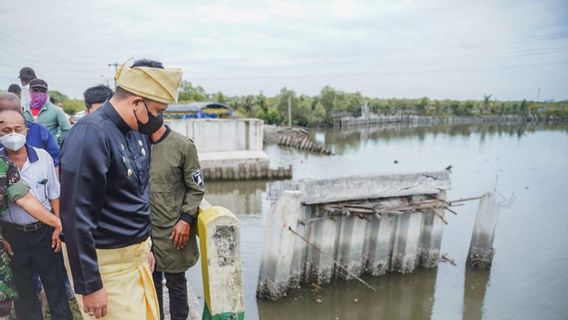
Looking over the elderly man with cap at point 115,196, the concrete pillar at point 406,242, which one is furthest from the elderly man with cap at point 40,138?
the concrete pillar at point 406,242

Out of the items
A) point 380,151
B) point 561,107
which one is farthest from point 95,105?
point 561,107

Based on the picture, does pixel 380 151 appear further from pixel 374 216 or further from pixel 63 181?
pixel 63 181

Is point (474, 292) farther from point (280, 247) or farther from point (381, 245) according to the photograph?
point (280, 247)

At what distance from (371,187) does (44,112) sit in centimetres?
615

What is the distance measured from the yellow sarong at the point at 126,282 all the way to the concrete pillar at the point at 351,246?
603 cm

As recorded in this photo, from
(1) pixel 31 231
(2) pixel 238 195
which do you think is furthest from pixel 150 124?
(2) pixel 238 195

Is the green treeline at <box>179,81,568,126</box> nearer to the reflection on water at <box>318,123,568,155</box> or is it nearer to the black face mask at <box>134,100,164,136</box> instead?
the reflection on water at <box>318,123,568,155</box>

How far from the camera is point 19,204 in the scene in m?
2.96

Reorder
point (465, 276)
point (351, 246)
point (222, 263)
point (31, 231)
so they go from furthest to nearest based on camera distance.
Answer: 1. point (465, 276)
2. point (351, 246)
3. point (31, 231)
4. point (222, 263)

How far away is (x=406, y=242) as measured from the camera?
877 cm

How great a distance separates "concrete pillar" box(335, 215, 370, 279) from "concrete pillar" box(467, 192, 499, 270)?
3.12m

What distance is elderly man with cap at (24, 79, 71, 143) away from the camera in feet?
15.8

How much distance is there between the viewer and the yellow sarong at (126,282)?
2227mm

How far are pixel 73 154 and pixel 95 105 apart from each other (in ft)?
6.75
